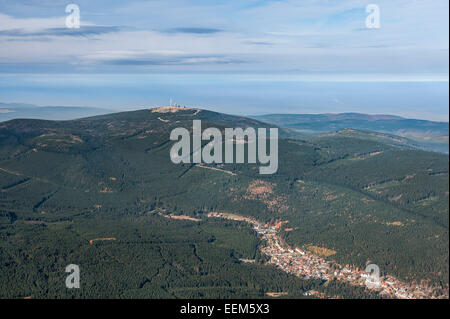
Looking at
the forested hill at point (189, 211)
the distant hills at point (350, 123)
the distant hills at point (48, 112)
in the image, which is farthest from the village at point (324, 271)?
the distant hills at point (48, 112)

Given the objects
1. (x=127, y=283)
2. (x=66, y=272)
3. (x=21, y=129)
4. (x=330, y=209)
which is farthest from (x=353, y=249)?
(x=21, y=129)

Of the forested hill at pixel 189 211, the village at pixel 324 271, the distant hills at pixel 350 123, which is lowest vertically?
the village at pixel 324 271

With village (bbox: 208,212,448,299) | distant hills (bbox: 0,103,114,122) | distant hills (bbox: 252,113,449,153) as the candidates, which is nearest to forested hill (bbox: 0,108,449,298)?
village (bbox: 208,212,448,299)

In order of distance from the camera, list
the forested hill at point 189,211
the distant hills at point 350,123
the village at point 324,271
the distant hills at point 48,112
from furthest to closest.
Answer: the distant hills at point 48,112 → the distant hills at point 350,123 → the forested hill at point 189,211 → the village at point 324,271

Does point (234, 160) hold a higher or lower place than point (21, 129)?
lower

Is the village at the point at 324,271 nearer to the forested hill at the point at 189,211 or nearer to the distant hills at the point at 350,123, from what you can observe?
the forested hill at the point at 189,211
